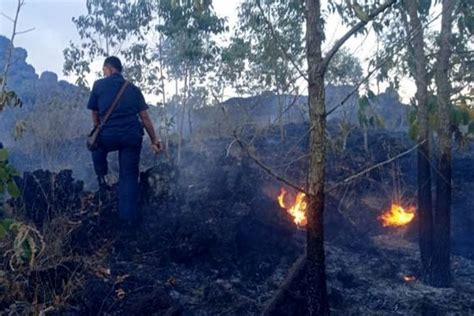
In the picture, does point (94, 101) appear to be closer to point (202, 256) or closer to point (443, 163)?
point (202, 256)

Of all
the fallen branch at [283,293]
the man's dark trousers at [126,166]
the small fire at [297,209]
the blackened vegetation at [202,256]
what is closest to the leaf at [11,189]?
the blackened vegetation at [202,256]

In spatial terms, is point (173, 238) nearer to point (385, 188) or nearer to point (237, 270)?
point (237, 270)

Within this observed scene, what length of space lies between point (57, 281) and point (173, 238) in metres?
1.68

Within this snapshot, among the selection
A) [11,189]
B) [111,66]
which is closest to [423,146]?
[111,66]

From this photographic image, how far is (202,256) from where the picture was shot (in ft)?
18.9

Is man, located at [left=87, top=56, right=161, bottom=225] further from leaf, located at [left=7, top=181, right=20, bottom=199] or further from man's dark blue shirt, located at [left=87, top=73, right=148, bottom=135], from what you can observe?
leaf, located at [left=7, top=181, right=20, bottom=199]

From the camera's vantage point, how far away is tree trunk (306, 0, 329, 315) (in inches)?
140

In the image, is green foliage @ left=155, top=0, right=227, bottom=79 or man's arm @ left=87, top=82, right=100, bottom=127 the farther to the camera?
green foliage @ left=155, top=0, right=227, bottom=79

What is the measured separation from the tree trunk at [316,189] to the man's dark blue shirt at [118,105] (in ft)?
8.58

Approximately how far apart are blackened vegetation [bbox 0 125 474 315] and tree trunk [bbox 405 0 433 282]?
416 millimetres

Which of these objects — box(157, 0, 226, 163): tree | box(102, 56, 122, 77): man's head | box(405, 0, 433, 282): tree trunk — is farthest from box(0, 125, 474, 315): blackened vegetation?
box(157, 0, 226, 163): tree

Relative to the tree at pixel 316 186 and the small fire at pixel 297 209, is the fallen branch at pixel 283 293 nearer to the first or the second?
the tree at pixel 316 186

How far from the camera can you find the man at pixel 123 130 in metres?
5.71

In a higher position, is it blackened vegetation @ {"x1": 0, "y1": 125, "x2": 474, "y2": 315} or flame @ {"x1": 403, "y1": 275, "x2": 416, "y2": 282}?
blackened vegetation @ {"x1": 0, "y1": 125, "x2": 474, "y2": 315}
